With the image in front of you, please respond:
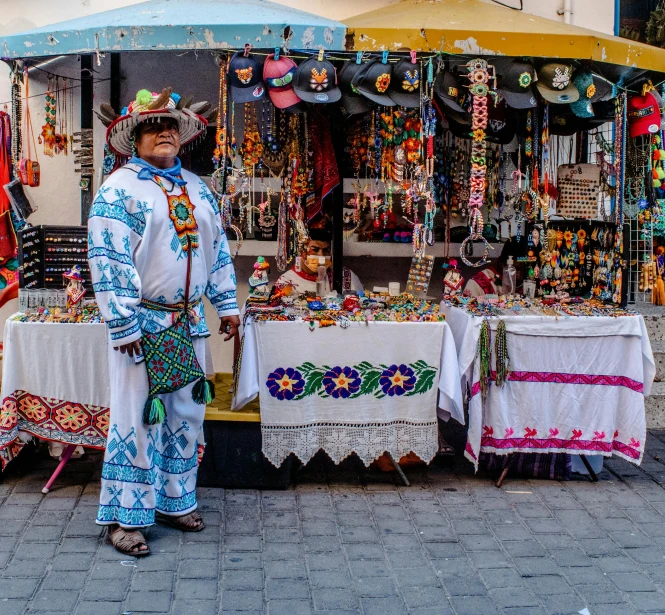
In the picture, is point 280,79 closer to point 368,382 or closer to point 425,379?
point 368,382

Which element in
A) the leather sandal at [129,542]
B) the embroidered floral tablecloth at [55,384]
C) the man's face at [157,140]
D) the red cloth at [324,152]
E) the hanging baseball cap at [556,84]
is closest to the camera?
the leather sandal at [129,542]

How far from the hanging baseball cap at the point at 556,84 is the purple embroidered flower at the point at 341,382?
203cm

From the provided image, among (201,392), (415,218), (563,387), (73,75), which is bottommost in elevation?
(563,387)

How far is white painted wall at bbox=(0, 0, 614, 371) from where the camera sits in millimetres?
6277

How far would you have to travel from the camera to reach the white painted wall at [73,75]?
628cm

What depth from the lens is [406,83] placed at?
512 cm

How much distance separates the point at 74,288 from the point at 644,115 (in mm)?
3719

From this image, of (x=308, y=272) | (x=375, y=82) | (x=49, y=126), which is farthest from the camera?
(x=308, y=272)

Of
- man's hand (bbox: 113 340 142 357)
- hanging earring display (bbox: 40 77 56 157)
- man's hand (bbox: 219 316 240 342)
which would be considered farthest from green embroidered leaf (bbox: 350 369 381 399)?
hanging earring display (bbox: 40 77 56 157)

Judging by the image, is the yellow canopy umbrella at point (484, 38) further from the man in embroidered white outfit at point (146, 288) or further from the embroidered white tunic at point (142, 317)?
the embroidered white tunic at point (142, 317)

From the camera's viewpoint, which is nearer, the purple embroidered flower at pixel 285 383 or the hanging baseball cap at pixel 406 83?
the purple embroidered flower at pixel 285 383

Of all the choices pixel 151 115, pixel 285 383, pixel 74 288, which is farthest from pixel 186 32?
pixel 285 383

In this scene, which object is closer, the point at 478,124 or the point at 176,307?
the point at 176,307

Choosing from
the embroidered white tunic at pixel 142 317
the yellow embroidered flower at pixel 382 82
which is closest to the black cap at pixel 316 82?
the yellow embroidered flower at pixel 382 82
